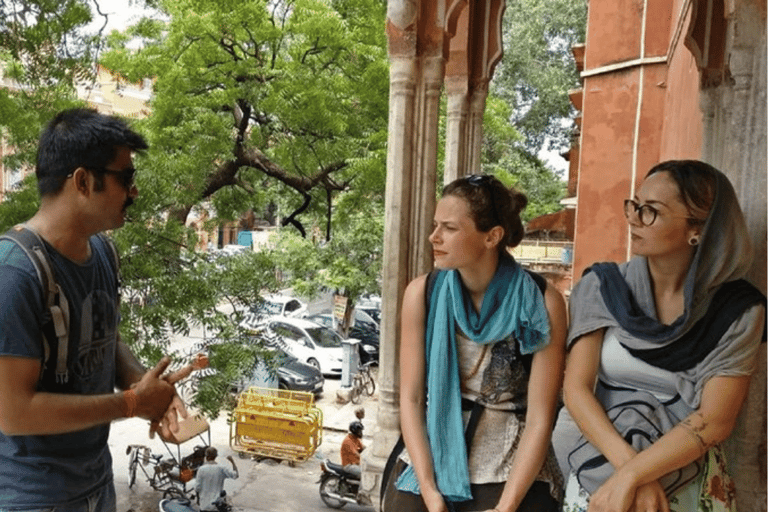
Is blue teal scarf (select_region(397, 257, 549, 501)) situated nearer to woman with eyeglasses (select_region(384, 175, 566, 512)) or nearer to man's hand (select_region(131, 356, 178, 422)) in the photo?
woman with eyeglasses (select_region(384, 175, 566, 512))

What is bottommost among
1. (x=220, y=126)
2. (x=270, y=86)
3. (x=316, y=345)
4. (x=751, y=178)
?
(x=316, y=345)

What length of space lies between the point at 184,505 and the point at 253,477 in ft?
7.49

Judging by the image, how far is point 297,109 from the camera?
30.9ft

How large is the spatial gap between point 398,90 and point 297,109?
527cm

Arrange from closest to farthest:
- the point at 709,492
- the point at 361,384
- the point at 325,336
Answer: the point at 709,492, the point at 361,384, the point at 325,336

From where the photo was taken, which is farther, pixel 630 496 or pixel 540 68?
pixel 540 68

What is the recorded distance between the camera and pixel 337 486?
973cm

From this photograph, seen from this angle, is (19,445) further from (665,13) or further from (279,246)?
(279,246)

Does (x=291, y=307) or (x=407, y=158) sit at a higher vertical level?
(x=407, y=158)

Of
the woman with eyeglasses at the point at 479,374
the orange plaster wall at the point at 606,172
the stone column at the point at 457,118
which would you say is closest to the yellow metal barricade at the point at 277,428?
the orange plaster wall at the point at 606,172

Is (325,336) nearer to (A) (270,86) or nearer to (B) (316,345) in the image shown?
(B) (316,345)

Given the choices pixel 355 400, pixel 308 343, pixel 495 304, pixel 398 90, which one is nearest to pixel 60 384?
pixel 495 304

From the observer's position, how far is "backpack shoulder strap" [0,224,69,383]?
1.52 m

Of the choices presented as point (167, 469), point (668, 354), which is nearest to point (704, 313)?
point (668, 354)
